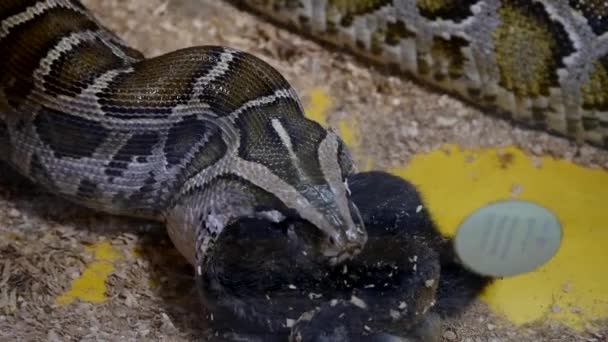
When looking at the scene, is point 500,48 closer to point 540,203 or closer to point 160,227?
point 540,203

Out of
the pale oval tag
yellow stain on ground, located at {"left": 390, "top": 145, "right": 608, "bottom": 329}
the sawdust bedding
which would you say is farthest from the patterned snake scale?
the pale oval tag

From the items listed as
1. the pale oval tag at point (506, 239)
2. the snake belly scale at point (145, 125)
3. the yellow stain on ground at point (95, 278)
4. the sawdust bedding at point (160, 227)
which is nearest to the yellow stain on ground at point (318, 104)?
the sawdust bedding at point (160, 227)

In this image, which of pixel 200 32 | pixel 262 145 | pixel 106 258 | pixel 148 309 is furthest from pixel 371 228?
pixel 200 32

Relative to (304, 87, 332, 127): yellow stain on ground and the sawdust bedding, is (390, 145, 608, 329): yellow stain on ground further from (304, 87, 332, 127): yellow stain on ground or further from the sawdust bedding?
(304, 87, 332, 127): yellow stain on ground

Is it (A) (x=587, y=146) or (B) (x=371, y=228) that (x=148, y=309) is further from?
(A) (x=587, y=146)

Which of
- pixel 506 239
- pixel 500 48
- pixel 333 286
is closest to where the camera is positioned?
pixel 333 286

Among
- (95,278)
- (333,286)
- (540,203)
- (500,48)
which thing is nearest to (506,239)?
(540,203)
